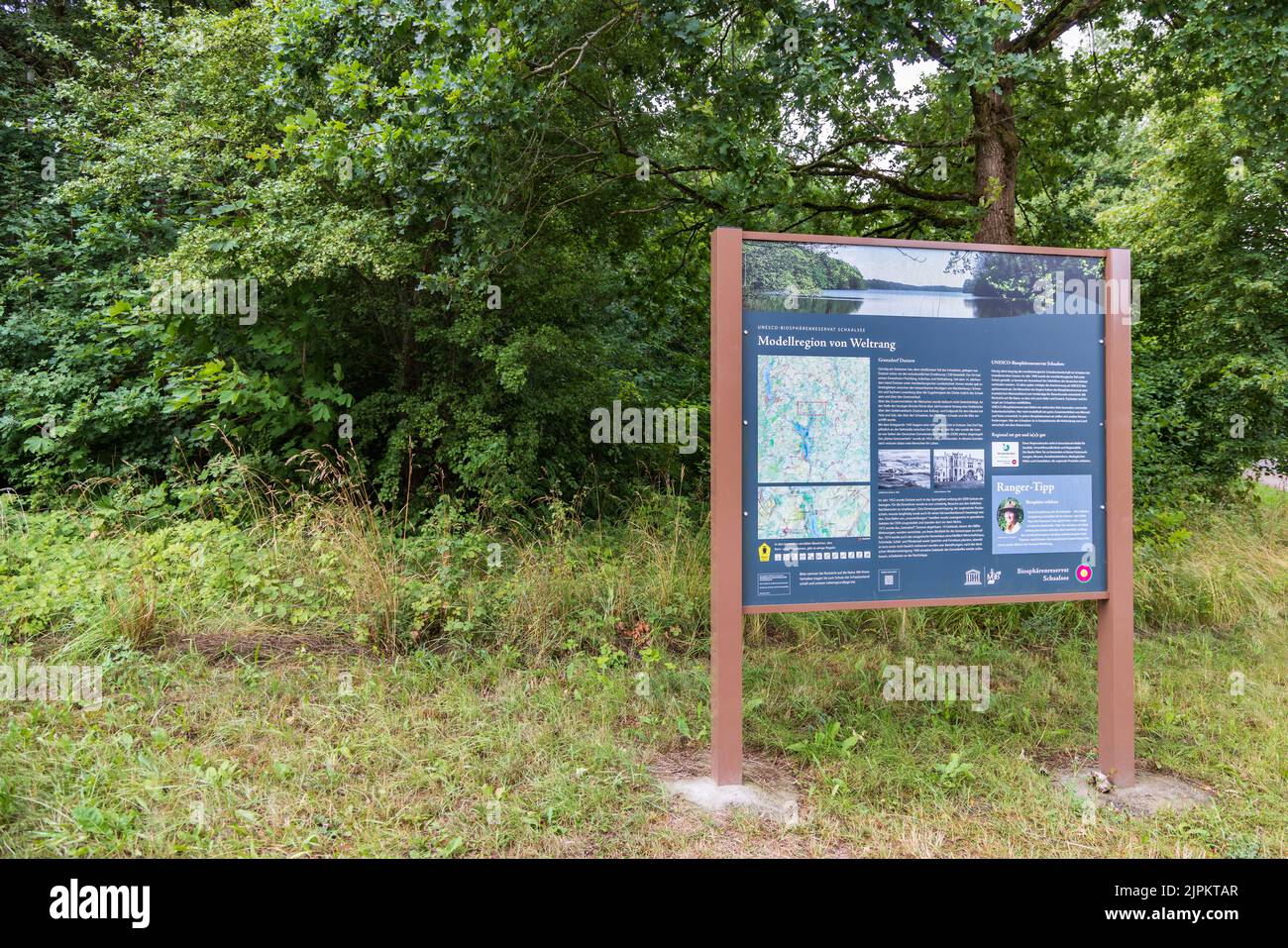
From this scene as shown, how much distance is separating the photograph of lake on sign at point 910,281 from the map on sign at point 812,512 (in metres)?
0.88

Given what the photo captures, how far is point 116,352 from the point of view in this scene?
8352 mm

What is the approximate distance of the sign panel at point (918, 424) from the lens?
3850 millimetres

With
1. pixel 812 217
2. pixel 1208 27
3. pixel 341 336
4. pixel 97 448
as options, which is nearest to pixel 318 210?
pixel 341 336

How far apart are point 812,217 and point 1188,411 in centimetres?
641

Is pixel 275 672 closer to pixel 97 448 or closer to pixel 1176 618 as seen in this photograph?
pixel 97 448

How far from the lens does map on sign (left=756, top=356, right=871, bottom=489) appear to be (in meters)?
3.85

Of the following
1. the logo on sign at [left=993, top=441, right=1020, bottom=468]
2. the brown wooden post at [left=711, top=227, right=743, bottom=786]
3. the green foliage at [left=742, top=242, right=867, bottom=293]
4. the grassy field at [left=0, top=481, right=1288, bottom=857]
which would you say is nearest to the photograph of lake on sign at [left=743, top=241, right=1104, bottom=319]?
the green foliage at [left=742, top=242, right=867, bottom=293]

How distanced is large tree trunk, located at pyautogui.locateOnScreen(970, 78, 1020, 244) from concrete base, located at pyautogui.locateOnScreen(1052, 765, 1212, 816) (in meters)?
4.56

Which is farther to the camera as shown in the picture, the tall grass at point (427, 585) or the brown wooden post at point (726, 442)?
the tall grass at point (427, 585)

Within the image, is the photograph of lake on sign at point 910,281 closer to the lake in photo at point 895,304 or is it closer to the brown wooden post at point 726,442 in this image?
the lake in photo at point 895,304

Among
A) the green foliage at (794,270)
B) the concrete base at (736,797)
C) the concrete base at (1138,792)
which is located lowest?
the concrete base at (1138,792)

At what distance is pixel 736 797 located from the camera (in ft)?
12.6

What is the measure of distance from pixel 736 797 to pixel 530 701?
1.45 m

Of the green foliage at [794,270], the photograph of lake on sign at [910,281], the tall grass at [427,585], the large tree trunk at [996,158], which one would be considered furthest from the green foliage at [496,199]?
the green foliage at [794,270]
